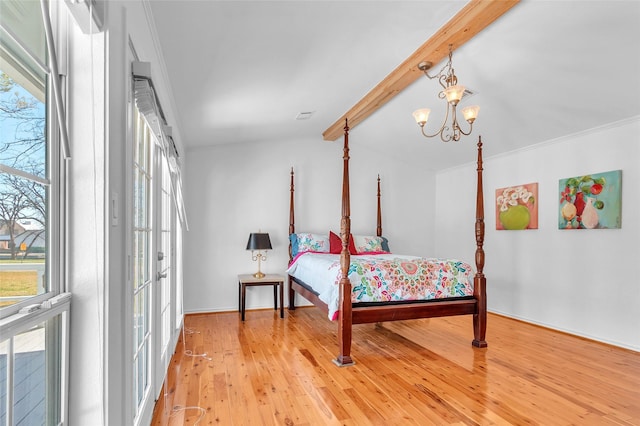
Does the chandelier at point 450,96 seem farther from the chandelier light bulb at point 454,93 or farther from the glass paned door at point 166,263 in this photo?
the glass paned door at point 166,263

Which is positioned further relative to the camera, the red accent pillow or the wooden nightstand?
the red accent pillow

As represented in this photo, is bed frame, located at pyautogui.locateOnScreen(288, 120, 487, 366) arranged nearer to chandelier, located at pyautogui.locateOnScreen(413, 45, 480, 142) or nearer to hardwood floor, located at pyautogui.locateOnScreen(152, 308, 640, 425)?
hardwood floor, located at pyautogui.locateOnScreen(152, 308, 640, 425)

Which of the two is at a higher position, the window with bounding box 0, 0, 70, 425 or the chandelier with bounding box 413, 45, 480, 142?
the chandelier with bounding box 413, 45, 480, 142

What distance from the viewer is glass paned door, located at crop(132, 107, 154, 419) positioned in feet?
6.29

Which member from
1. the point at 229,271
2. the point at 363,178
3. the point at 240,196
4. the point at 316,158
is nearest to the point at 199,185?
the point at 240,196

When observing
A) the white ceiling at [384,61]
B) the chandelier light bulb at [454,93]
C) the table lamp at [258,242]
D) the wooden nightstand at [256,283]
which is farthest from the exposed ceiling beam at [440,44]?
the wooden nightstand at [256,283]

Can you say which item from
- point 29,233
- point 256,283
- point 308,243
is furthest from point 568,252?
point 29,233

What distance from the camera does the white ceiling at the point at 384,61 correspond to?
229 cm

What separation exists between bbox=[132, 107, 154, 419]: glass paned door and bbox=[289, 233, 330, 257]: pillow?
2963 millimetres

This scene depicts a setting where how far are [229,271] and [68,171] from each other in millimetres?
4334

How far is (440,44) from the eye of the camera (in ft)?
9.27

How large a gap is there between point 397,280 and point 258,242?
7.30 ft

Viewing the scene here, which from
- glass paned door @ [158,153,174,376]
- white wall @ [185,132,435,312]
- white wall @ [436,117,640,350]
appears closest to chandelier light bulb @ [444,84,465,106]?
white wall @ [436,117,640,350]

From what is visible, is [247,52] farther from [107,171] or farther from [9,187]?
[9,187]
